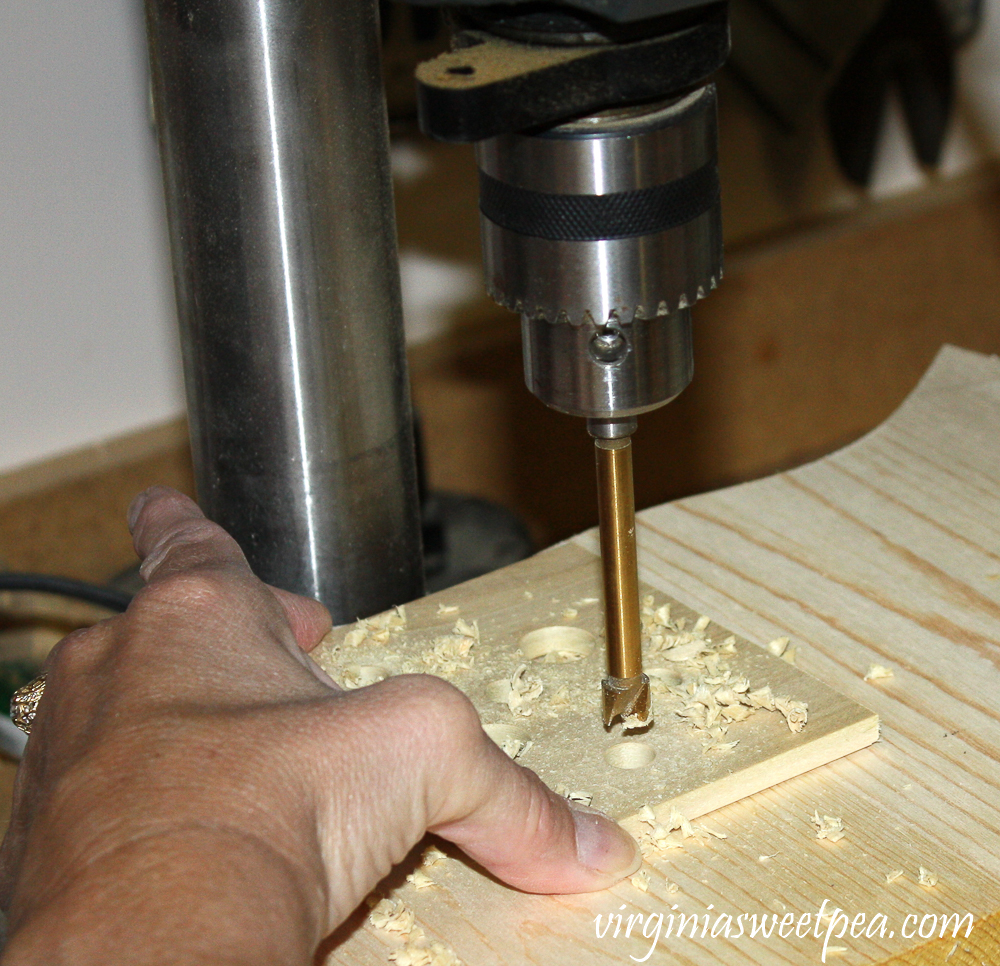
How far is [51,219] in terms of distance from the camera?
4.60 feet

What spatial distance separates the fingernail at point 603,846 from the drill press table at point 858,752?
0.5 inches

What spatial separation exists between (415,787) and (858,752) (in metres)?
0.27

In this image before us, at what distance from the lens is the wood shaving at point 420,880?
0.61 m

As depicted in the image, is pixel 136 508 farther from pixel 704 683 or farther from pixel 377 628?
pixel 704 683

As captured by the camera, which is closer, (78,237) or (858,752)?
(858,752)

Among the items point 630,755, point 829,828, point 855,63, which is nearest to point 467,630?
point 630,755

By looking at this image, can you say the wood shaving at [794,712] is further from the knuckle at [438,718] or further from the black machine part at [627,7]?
the black machine part at [627,7]

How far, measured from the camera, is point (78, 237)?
1.43m

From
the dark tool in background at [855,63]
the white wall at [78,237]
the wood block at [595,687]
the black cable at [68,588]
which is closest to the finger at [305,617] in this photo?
the wood block at [595,687]

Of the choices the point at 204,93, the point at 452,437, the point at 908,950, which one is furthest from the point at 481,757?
the point at 452,437

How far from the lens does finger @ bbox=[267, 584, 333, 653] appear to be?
0.72 m

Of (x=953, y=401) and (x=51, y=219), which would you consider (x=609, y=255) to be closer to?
(x=953, y=401)

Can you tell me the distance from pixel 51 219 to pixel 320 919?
108 cm

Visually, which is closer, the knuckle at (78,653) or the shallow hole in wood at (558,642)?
the knuckle at (78,653)
